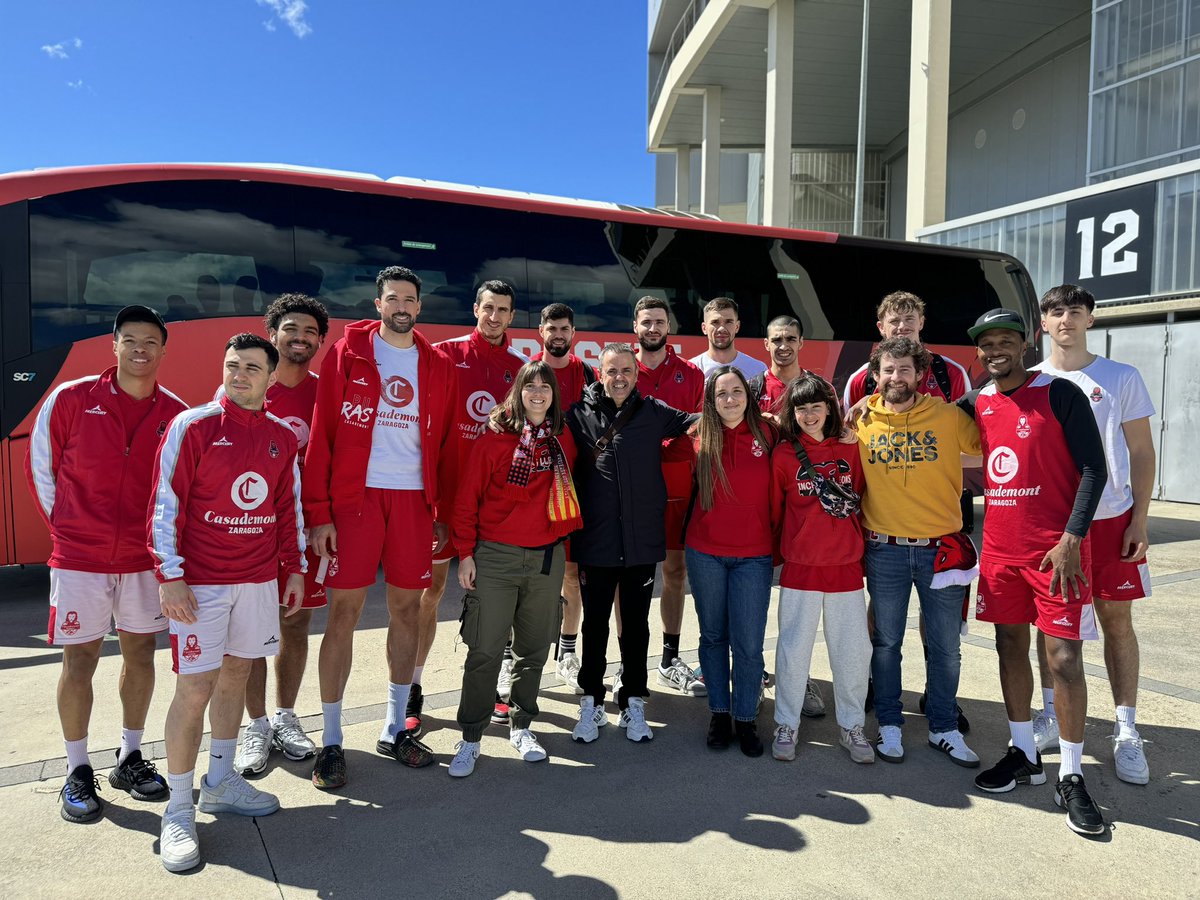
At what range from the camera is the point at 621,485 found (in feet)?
11.8

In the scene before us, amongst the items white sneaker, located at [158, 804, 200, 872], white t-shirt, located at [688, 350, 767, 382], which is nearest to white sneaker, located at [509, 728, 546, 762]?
white sneaker, located at [158, 804, 200, 872]

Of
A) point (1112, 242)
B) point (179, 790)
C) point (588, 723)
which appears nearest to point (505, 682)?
point (588, 723)

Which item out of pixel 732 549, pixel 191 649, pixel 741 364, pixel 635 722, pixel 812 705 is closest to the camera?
pixel 191 649

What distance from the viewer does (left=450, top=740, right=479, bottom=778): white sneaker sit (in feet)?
10.7

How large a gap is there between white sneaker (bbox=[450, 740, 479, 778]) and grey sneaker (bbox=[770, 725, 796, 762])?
135 centimetres

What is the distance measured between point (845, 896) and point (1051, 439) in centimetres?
195

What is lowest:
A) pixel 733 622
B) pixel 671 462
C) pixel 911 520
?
pixel 733 622

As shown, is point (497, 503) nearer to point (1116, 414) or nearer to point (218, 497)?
point (218, 497)

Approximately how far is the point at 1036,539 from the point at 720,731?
163cm

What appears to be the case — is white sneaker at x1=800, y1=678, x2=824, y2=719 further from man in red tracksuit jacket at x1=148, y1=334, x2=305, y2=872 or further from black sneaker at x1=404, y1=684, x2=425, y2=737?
man in red tracksuit jacket at x1=148, y1=334, x2=305, y2=872

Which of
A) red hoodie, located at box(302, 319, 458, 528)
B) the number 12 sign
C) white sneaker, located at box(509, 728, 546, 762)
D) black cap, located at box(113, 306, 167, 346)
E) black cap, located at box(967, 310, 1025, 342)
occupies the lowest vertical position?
white sneaker, located at box(509, 728, 546, 762)

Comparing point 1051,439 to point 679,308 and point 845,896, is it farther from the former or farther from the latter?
point 679,308

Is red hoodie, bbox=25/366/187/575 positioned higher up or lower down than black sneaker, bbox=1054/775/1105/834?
higher up

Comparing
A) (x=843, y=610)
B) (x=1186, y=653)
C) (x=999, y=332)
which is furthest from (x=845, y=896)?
(x=1186, y=653)
